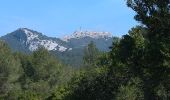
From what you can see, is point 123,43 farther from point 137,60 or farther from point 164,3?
point 164,3

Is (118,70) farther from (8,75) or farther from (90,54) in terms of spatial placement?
(90,54)

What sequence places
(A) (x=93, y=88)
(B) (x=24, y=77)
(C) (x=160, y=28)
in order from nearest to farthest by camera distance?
(C) (x=160, y=28) → (A) (x=93, y=88) → (B) (x=24, y=77)

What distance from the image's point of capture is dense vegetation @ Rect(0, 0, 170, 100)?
120ft

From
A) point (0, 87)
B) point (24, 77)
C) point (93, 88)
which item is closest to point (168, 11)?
point (93, 88)

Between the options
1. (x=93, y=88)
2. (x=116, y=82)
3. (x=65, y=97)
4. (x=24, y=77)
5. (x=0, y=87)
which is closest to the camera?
(x=116, y=82)

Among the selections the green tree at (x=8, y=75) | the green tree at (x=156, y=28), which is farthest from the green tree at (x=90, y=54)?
the green tree at (x=156, y=28)

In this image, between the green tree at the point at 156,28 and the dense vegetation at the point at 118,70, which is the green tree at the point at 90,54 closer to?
the dense vegetation at the point at 118,70

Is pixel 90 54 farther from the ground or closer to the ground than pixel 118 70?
farther from the ground

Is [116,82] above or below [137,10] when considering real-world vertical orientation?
below

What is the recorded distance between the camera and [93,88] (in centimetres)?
7325

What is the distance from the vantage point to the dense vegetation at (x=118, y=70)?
36.7 m

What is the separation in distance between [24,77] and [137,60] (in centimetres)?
8753

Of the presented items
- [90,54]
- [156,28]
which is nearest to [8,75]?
[90,54]

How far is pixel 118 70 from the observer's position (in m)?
58.7
